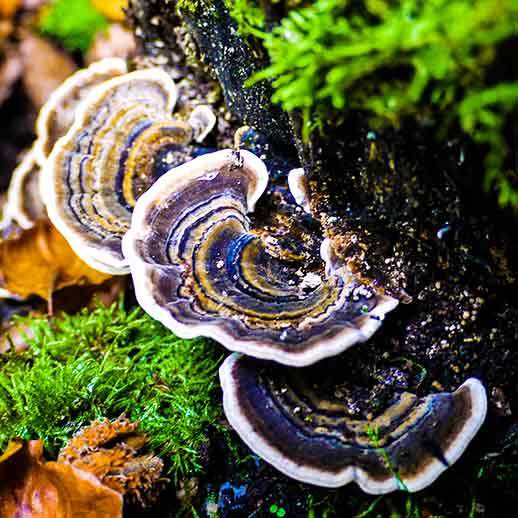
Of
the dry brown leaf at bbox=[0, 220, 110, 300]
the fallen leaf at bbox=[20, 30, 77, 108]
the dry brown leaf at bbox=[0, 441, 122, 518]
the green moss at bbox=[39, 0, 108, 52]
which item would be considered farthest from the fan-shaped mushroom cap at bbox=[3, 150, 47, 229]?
the green moss at bbox=[39, 0, 108, 52]

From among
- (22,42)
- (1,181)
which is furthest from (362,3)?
(22,42)

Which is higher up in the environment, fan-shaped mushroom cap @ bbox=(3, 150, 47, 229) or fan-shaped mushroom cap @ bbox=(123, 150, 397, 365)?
fan-shaped mushroom cap @ bbox=(123, 150, 397, 365)

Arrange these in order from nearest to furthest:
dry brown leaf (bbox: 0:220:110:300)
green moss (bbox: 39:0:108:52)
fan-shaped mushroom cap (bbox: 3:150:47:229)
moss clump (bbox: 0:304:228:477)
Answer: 1. moss clump (bbox: 0:304:228:477)
2. dry brown leaf (bbox: 0:220:110:300)
3. fan-shaped mushroom cap (bbox: 3:150:47:229)
4. green moss (bbox: 39:0:108:52)

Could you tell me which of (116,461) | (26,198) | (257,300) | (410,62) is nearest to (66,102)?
(26,198)

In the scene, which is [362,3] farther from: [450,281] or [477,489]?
[477,489]

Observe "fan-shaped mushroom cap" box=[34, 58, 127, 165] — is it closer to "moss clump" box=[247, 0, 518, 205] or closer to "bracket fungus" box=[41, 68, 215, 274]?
"bracket fungus" box=[41, 68, 215, 274]
